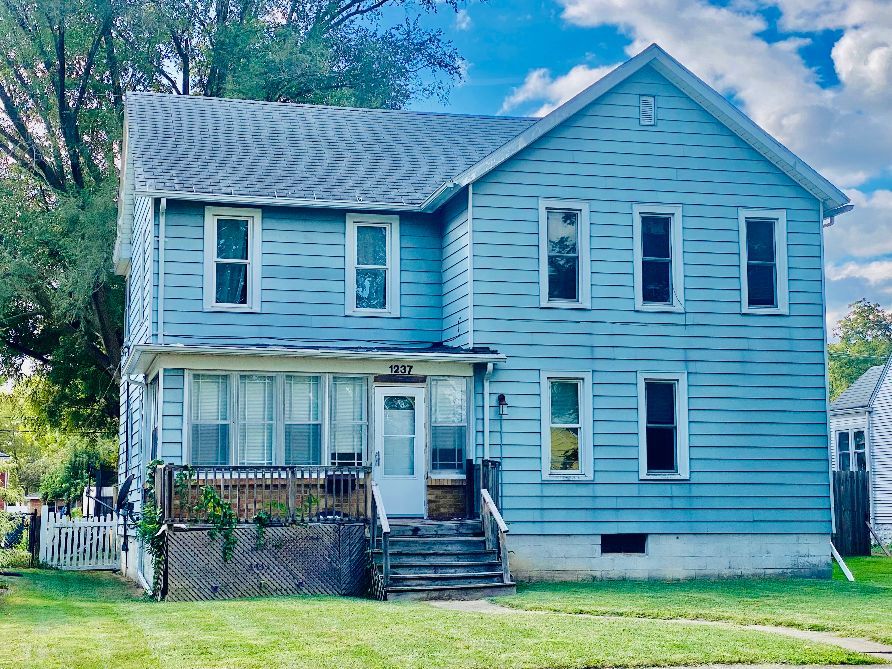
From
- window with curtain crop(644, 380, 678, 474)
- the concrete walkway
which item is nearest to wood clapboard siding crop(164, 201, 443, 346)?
window with curtain crop(644, 380, 678, 474)

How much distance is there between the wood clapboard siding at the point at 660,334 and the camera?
20.0 meters

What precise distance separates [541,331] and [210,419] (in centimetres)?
550

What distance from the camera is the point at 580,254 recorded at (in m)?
20.5

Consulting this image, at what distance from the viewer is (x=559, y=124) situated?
20484 millimetres

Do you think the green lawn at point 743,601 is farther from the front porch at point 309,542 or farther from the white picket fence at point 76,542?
the white picket fence at point 76,542

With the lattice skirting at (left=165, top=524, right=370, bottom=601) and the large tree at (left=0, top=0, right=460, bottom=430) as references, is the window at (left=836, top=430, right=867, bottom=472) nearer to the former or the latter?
the large tree at (left=0, top=0, right=460, bottom=430)

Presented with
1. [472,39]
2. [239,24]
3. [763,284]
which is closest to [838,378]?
[472,39]

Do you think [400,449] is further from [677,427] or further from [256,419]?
[677,427]

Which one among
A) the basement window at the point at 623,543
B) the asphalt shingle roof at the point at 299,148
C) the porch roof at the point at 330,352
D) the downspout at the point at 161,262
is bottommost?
the basement window at the point at 623,543

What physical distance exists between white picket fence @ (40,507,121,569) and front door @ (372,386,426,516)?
7.36 meters

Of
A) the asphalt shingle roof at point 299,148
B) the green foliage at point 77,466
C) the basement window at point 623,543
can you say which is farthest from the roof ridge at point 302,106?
the green foliage at point 77,466

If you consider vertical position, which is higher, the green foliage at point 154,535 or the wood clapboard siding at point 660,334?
the wood clapboard siding at point 660,334

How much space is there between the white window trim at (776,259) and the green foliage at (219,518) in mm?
9312

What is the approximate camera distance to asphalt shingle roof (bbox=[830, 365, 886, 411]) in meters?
36.6
